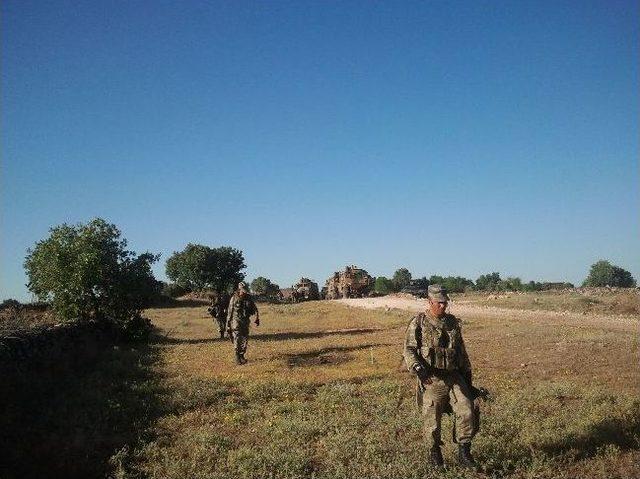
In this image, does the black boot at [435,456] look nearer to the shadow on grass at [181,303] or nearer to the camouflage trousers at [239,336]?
the camouflage trousers at [239,336]

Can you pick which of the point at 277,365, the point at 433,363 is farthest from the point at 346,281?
the point at 433,363

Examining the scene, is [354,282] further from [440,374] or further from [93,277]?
[440,374]

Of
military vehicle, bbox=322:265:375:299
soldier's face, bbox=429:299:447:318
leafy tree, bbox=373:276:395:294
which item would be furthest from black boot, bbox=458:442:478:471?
leafy tree, bbox=373:276:395:294

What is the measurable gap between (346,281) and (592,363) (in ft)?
144

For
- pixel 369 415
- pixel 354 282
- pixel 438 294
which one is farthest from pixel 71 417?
pixel 354 282

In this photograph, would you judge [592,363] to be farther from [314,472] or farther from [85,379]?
[85,379]

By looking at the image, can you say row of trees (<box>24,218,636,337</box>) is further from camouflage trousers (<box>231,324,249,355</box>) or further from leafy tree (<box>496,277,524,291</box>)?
leafy tree (<box>496,277,524,291</box>)

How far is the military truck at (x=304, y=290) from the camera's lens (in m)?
60.1

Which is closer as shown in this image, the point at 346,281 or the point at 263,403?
the point at 263,403

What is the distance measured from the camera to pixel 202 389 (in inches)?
433

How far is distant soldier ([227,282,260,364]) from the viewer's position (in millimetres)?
15102

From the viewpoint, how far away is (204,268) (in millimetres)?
75188

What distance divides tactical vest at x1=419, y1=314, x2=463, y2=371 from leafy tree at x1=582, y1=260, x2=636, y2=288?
321ft

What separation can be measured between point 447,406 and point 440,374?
47 cm
